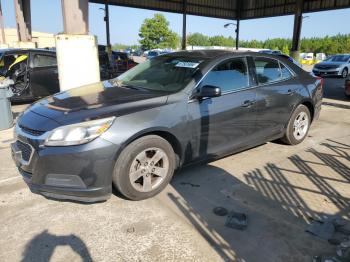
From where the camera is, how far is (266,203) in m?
3.61

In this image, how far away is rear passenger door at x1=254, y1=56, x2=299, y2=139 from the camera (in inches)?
184

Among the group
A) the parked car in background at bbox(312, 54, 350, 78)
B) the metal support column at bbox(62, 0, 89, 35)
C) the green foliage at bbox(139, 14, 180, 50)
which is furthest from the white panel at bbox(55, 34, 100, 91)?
the green foliage at bbox(139, 14, 180, 50)

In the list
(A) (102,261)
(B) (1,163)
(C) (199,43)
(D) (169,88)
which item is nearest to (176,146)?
(D) (169,88)

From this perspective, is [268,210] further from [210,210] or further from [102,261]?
[102,261]

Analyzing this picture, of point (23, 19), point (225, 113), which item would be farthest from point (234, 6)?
A: point (225, 113)

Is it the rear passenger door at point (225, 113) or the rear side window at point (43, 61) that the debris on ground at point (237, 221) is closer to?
the rear passenger door at point (225, 113)

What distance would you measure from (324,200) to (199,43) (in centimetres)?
11398

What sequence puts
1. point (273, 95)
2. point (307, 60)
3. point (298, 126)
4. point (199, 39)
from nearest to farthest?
point (273, 95)
point (298, 126)
point (307, 60)
point (199, 39)

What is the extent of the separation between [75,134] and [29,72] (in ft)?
21.6

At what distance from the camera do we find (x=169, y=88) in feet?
13.1

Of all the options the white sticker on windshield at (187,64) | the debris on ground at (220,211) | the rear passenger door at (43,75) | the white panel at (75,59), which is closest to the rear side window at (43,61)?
the rear passenger door at (43,75)

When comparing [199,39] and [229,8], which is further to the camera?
[199,39]

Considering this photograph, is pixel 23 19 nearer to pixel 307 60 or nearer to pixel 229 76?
pixel 229 76

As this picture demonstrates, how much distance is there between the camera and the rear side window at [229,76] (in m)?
4.16
